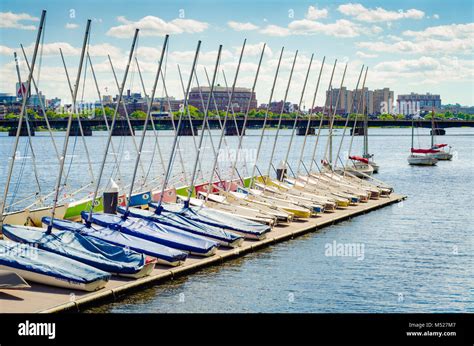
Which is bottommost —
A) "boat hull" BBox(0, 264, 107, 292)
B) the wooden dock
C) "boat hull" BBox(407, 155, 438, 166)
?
"boat hull" BBox(407, 155, 438, 166)

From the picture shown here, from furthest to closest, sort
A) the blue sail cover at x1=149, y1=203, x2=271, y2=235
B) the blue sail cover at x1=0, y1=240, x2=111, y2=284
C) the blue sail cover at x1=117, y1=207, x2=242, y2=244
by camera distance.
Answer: the blue sail cover at x1=149, y1=203, x2=271, y2=235
the blue sail cover at x1=117, y1=207, x2=242, y2=244
the blue sail cover at x1=0, y1=240, x2=111, y2=284

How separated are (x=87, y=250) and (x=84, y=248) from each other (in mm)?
164

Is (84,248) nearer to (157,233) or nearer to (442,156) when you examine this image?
(157,233)

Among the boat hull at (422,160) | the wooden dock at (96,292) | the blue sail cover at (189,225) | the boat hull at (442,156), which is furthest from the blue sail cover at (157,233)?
the boat hull at (442,156)

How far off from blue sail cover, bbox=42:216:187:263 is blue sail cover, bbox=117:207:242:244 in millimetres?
3395

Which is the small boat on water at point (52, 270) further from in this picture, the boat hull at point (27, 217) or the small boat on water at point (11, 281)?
the boat hull at point (27, 217)

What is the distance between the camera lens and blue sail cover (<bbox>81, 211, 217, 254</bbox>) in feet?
111

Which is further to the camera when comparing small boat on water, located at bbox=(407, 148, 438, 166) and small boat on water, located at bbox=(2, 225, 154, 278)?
small boat on water, located at bbox=(407, 148, 438, 166)

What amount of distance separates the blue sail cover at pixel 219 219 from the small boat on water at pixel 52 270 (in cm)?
1124

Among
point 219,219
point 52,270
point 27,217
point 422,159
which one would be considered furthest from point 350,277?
point 422,159

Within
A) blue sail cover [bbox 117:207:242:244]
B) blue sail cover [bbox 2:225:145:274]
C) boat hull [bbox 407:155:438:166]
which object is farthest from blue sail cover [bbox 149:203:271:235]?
boat hull [bbox 407:155:438:166]

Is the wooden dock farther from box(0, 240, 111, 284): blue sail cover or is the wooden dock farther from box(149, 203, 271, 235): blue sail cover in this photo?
box(149, 203, 271, 235): blue sail cover

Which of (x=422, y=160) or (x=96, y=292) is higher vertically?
(x=96, y=292)

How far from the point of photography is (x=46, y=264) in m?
27.5
